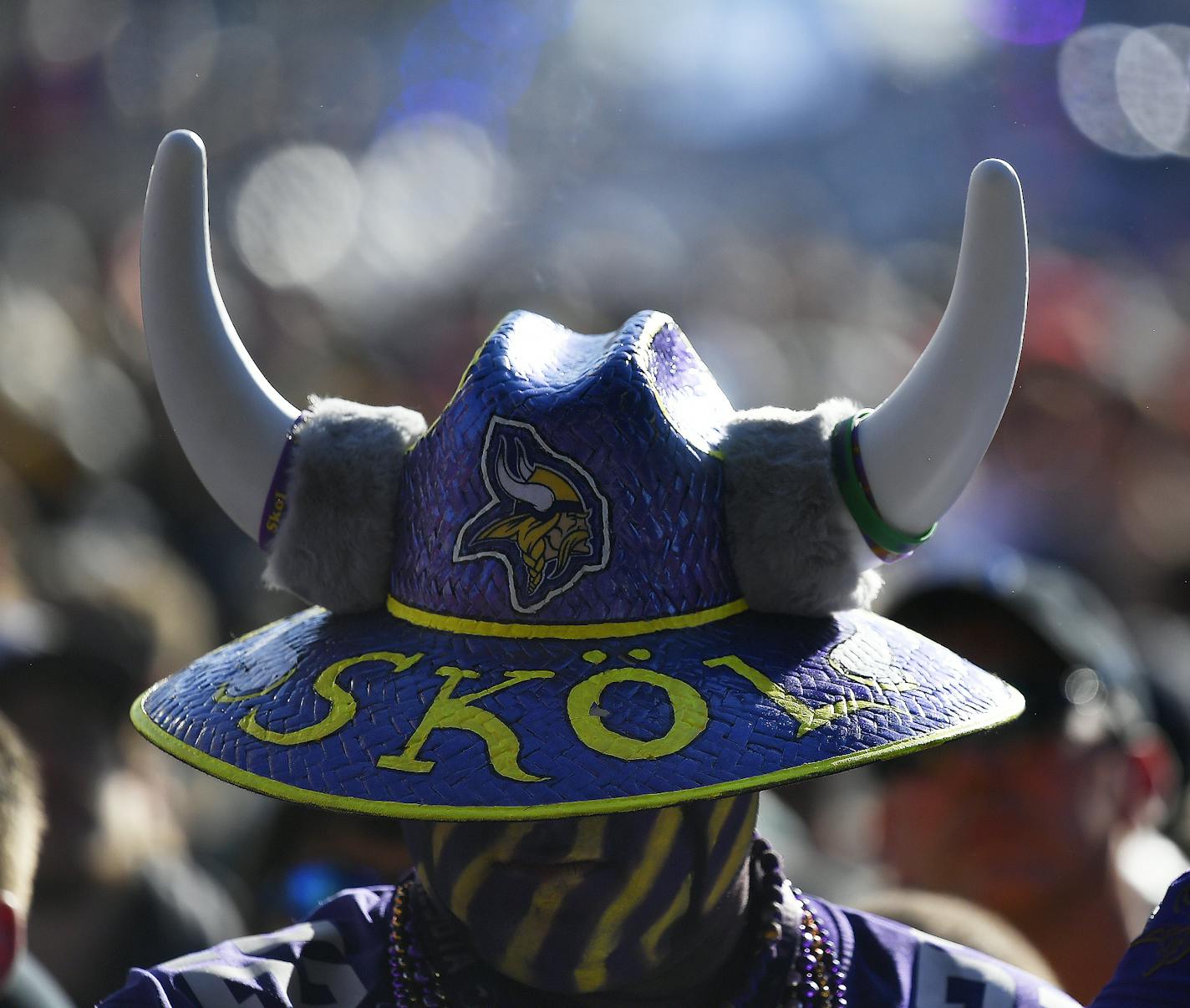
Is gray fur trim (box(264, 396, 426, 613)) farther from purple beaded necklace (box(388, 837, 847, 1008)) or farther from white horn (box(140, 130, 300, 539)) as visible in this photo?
purple beaded necklace (box(388, 837, 847, 1008))

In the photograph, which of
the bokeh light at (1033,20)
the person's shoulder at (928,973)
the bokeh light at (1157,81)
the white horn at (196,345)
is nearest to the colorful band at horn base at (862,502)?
the person's shoulder at (928,973)

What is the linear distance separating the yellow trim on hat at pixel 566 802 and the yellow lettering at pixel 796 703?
2.1 inches

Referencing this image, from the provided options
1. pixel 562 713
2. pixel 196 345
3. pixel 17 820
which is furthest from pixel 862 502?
pixel 17 820

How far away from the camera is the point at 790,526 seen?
69.2 inches

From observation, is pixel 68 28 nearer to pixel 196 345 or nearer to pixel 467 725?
pixel 196 345

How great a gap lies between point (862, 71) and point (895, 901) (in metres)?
9.60

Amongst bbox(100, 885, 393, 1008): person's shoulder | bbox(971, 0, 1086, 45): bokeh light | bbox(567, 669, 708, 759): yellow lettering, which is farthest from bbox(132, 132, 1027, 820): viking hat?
bbox(971, 0, 1086, 45): bokeh light

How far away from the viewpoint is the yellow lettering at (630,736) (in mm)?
1546

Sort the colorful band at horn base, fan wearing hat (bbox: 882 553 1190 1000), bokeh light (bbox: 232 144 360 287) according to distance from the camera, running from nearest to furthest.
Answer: the colorful band at horn base < fan wearing hat (bbox: 882 553 1190 1000) < bokeh light (bbox: 232 144 360 287)

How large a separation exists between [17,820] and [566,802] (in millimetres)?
1425

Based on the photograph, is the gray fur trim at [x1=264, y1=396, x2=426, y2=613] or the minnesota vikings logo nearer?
the minnesota vikings logo

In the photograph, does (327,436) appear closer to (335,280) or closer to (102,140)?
(335,280)

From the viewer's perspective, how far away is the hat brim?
1524 mm

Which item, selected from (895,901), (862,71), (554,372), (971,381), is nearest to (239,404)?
(554,372)
